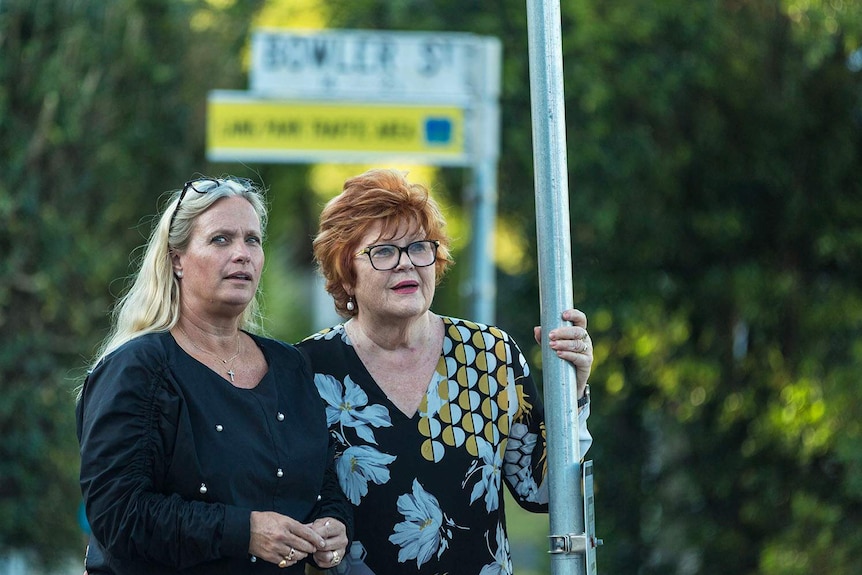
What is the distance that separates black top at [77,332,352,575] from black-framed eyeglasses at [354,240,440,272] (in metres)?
0.46

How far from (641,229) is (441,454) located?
506 centimetres

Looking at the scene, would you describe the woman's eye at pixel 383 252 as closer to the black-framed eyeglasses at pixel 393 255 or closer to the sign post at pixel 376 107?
the black-framed eyeglasses at pixel 393 255

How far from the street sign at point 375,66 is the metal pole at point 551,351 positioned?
345 cm

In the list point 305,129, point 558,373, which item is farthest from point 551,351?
point 305,129

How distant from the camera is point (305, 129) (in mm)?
7008

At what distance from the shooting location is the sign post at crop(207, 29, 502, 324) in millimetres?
6625

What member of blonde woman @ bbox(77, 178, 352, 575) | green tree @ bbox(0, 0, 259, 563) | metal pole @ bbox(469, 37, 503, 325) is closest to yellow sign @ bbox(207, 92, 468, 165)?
metal pole @ bbox(469, 37, 503, 325)

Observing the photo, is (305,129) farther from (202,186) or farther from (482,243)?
(202,186)

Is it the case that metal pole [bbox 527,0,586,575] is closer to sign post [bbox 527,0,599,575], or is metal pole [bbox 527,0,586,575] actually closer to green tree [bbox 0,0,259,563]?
sign post [bbox 527,0,599,575]

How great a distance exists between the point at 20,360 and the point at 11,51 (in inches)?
65.6

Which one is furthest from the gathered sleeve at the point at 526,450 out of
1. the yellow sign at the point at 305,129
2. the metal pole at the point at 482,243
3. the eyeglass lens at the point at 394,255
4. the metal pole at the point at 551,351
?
the yellow sign at the point at 305,129

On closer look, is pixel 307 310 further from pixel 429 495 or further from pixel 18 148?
pixel 429 495

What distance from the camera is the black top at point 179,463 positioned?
279 centimetres

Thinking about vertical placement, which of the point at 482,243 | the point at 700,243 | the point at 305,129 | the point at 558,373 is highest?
the point at 305,129
